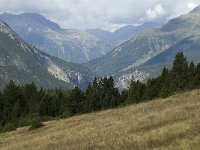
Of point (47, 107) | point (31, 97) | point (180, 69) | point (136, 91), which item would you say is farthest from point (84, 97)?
point (180, 69)

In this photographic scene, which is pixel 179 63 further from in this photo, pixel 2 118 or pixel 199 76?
pixel 2 118

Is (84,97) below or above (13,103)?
below

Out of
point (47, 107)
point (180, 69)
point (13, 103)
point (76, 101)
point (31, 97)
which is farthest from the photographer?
point (31, 97)

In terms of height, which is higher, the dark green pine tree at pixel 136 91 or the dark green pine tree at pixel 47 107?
the dark green pine tree at pixel 136 91

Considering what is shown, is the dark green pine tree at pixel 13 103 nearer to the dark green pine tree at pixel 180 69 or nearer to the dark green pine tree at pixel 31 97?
the dark green pine tree at pixel 31 97

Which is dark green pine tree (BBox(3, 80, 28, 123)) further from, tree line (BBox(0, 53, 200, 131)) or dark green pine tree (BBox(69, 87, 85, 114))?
dark green pine tree (BBox(69, 87, 85, 114))

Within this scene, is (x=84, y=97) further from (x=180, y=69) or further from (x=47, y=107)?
(x=180, y=69)

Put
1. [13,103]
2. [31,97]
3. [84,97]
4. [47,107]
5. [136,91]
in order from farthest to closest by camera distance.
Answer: [31,97]
[13,103]
[84,97]
[47,107]
[136,91]

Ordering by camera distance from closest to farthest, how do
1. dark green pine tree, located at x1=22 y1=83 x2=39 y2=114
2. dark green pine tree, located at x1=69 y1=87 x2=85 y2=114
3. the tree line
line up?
the tree line → dark green pine tree, located at x1=69 y1=87 x2=85 y2=114 → dark green pine tree, located at x1=22 y1=83 x2=39 y2=114

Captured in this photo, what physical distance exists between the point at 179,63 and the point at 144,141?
388ft

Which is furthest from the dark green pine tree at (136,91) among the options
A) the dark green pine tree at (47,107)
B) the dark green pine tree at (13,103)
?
the dark green pine tree at (13,103)

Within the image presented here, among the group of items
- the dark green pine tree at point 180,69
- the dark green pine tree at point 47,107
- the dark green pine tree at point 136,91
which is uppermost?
the dark green pine tree at point 180,69

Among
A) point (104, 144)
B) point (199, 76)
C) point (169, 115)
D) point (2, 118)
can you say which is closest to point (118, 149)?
point (104, 144)

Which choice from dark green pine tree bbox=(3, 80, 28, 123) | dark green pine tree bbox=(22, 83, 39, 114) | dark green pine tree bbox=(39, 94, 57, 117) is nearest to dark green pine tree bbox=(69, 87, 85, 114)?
dark green pine tree bbox=(39, 94, 57, 117)
